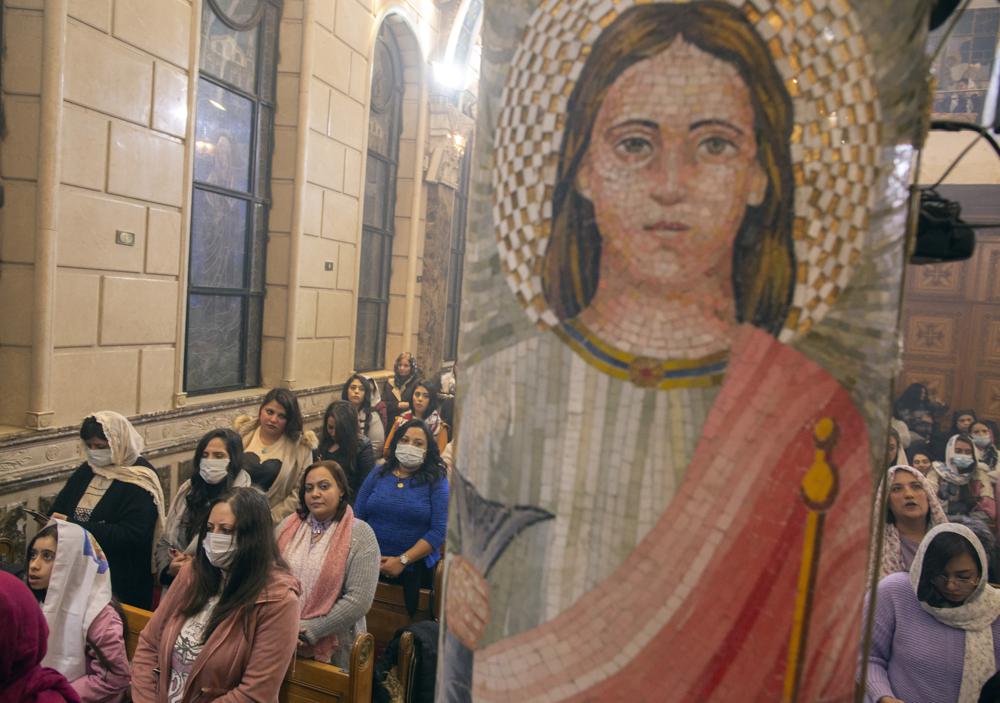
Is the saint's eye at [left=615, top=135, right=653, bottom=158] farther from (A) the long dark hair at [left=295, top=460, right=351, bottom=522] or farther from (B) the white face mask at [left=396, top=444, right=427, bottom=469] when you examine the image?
(B) the white face mask at [left=396, top=444, right=427, bottom=469]

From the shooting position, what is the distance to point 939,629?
312cm

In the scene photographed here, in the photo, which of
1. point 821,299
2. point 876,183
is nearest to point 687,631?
point 821,299

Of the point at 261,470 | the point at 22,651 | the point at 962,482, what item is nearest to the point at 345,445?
the point at 261,470

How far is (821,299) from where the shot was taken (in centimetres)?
106

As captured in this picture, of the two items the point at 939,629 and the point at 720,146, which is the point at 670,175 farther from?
the point at 939,629

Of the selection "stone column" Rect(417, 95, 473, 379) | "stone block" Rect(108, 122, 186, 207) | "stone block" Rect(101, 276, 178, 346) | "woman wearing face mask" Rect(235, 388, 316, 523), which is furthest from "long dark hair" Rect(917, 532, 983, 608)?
"stone column" Rect(417, 95, 473, 379)

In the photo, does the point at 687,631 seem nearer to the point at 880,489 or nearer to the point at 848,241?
the point at 880,489

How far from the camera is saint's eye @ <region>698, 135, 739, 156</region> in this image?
3.44 feet

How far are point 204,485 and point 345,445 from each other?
60.2 inches

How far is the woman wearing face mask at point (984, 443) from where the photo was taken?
25.8 ft

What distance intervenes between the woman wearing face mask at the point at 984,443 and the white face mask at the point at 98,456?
7.30m

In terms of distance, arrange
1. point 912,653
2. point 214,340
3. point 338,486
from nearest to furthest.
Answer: point 912,653, point 338,486, point 214,340

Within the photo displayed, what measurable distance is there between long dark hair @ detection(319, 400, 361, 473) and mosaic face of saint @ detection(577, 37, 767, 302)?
16.7ft

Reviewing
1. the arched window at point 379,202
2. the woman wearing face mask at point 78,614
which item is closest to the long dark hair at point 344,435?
the woman wearing face mask at point 78,614
